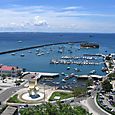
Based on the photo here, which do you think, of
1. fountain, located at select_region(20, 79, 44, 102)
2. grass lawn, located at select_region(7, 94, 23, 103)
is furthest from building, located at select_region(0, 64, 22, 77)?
grass lawn, located at select_region(7, 94, 23, 103)

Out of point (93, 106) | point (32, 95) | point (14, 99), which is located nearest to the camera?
point (93, 106)

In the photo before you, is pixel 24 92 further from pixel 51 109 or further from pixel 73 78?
pixel 51 109

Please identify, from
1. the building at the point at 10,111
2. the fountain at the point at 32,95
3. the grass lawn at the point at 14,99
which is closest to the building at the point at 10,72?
the fountain at the point at 32,95

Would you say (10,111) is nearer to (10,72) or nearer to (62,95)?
(62,95)

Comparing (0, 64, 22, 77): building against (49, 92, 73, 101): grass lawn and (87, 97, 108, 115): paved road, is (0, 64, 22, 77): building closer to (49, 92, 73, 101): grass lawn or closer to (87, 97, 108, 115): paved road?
(49, 92, 73, 101): grass lawn

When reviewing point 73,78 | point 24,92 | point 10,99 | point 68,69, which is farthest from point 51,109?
point 68,69

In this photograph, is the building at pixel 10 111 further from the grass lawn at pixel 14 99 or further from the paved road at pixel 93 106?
the paved road at pixel 93 106

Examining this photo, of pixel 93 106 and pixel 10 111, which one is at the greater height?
pixel 10 111

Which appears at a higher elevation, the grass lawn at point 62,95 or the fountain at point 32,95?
the fountain at point 32,95

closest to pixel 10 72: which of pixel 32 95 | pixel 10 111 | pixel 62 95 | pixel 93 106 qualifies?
pixel 32 95

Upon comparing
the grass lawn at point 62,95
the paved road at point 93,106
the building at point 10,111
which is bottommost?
the grass lawn at point 62,95

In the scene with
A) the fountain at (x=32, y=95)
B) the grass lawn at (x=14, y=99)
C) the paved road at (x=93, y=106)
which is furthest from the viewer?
the fountain at (x=32, y=95)
